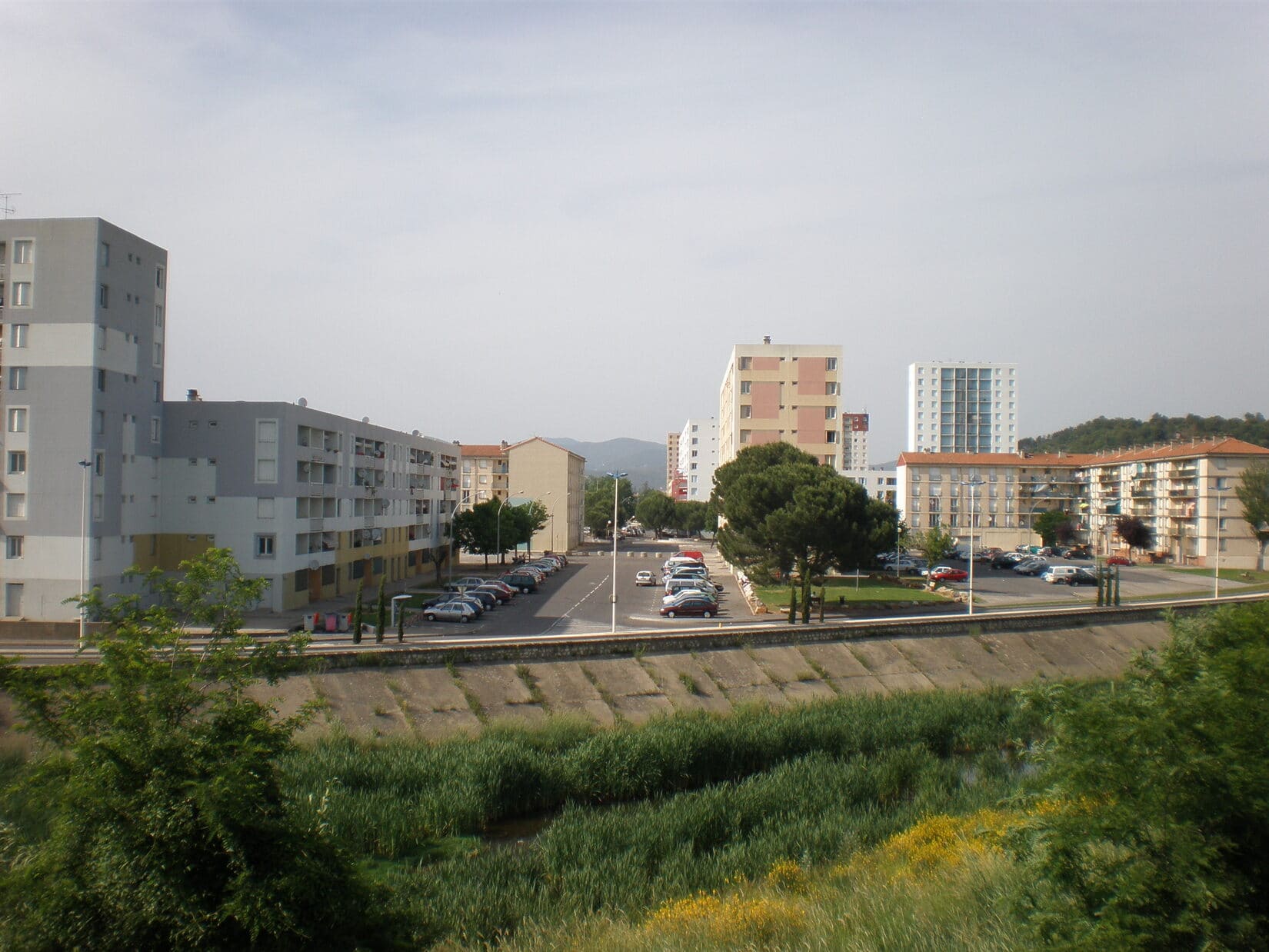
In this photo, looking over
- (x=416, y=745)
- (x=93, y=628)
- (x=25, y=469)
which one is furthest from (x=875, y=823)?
(x=25, y=469)

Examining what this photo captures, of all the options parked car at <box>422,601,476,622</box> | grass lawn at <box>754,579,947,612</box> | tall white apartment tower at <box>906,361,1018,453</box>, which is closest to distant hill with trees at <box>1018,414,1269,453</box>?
tall white apartment tower at <box>906,361,1018,453</box>

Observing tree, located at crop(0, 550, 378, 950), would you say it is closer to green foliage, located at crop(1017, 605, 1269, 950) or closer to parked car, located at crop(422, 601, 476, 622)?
green foliage, located at crop(1017, 605, 1269, 950)

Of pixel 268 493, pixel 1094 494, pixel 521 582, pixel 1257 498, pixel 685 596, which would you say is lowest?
pixel 521 582

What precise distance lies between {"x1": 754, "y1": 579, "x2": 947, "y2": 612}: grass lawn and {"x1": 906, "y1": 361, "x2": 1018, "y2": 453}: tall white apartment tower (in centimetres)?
10663

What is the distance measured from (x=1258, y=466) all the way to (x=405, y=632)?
6531cm

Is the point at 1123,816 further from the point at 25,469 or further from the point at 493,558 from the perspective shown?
the point at 493,558

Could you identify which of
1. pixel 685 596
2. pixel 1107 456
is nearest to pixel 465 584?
pixel 685 596

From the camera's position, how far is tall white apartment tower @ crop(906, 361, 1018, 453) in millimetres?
152250

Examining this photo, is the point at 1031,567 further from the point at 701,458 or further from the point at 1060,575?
the point at 701,458

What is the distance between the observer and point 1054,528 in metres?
79.4

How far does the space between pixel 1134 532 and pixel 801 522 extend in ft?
156

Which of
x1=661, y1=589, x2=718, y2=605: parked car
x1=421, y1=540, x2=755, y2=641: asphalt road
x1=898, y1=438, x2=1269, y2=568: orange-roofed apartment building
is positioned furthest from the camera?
x1=898, y1=438, x2=1269, y2=568: orange-roofed apartment building

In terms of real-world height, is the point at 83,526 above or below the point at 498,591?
above

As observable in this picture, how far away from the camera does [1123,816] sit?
7473 mm
